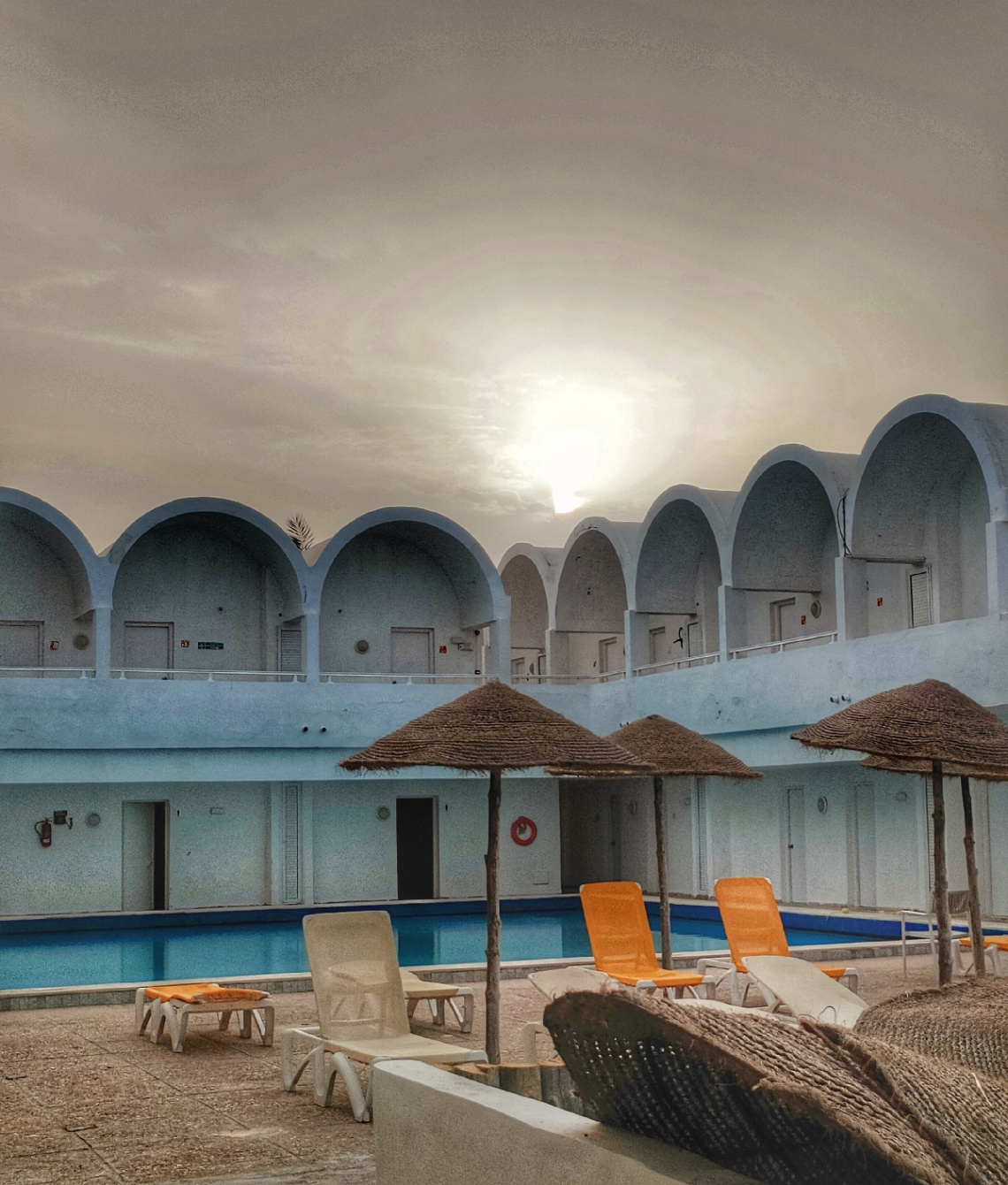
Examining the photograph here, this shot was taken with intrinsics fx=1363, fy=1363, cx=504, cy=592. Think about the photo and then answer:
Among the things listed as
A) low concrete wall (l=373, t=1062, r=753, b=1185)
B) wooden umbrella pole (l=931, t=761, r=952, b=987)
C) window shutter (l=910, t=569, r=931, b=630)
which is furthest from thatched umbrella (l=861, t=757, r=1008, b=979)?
window shutter (l=910, t=569, r=931, b=630)

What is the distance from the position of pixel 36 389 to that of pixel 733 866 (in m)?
17.5

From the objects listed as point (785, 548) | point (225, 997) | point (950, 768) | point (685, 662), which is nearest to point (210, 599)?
point (685, 662)

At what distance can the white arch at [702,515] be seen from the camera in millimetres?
23312

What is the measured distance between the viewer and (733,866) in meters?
24.9

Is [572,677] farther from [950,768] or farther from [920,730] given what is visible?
[920,730]

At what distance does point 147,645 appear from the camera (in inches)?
1016

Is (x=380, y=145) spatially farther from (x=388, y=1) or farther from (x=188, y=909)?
(x=188, y=909)

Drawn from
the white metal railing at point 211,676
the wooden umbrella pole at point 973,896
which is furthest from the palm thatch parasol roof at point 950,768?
the white metal railing at point 211,676

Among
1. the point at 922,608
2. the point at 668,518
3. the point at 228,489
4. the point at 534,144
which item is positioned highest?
the point at 534,144

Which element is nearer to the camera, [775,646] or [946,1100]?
[946,1100]

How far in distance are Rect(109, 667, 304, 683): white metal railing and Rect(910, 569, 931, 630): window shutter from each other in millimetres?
10621

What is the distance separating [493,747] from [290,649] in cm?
1860

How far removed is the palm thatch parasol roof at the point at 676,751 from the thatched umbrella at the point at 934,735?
2189 mm

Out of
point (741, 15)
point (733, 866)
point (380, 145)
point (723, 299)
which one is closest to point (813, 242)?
point (723, 299)
